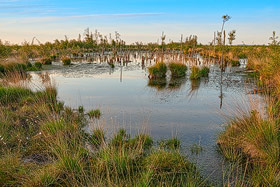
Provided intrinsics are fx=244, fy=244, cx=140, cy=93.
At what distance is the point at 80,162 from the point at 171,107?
593 centimetres

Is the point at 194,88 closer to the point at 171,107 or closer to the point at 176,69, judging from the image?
the point at 171,107

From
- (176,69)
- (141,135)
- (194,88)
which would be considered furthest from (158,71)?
(141,135)

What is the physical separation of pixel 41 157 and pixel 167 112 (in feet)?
16.6

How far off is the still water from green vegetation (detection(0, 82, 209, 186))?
60 cm

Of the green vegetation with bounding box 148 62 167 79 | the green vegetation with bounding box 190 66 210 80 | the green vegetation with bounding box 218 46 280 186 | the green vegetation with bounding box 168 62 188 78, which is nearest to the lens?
the green vegetation with bounding box 218 46 280 186

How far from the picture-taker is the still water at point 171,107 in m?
6.30

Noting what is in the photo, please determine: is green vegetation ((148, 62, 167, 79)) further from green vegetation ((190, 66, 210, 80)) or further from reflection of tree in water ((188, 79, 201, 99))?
reflection of tree in water ((188, 79, 201, 99))

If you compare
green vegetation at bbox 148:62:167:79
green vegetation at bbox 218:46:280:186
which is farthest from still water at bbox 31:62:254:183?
green vegetation at bbox 148:62:167:79

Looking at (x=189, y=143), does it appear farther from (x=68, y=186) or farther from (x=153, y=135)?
(x=68, y=186)

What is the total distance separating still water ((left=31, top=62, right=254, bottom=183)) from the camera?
20.7ft

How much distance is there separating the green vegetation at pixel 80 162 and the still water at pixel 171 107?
604mm

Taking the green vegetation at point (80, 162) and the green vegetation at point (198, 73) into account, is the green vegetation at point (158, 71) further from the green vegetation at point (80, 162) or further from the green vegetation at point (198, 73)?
the green vegetation at point (80, 162)

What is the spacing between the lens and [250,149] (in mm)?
5203

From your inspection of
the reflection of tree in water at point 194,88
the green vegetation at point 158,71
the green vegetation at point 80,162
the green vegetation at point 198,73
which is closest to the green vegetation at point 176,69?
the green vegetation at point 158,71
